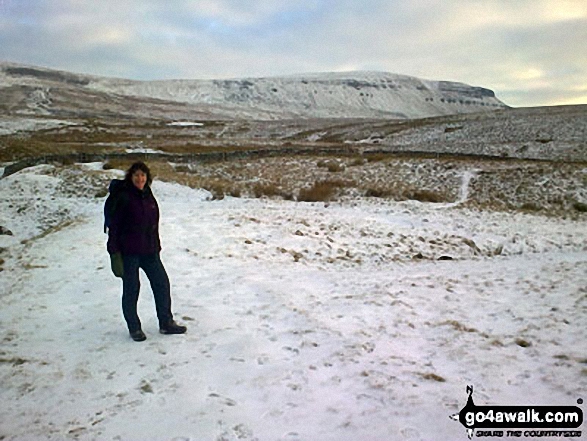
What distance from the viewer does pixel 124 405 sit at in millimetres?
4590

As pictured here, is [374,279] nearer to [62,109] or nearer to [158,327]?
[158,327]

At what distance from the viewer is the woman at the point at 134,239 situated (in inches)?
232

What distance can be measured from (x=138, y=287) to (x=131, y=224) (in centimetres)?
94

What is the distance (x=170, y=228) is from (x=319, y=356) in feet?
27.7

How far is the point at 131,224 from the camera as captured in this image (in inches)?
234

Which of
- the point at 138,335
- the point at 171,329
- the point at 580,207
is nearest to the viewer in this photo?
the point at 138,335

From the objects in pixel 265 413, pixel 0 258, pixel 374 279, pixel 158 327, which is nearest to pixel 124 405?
pixel 265 413

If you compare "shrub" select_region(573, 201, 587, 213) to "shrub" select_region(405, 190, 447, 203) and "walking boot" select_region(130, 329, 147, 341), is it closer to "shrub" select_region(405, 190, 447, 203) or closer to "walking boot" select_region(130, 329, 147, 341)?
"shrub" select_region(405, 190, 447, 203)

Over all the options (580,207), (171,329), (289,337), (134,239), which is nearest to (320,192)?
(580,207)

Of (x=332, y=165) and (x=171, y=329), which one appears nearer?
(x=171, y=329)

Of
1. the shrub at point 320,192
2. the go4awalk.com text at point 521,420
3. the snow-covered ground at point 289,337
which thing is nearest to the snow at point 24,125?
the shrub at point 320,192

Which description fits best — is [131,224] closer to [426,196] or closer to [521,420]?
[521,420]

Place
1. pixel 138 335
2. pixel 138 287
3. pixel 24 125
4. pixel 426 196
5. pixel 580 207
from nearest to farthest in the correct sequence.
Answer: pixel 138 335
pixel 138 287
pixel 580 207
pixel 426 196
pixel 24 125

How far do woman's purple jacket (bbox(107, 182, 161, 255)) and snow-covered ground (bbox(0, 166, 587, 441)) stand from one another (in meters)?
1.35
